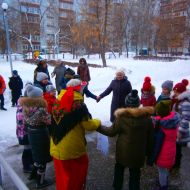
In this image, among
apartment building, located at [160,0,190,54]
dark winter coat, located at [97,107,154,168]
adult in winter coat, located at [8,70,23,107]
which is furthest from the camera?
apartment building, located at [160,0,190,54]

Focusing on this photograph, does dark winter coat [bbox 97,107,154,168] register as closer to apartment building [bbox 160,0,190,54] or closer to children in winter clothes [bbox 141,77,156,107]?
children in winter clothes [bbox 141,77,156,107]

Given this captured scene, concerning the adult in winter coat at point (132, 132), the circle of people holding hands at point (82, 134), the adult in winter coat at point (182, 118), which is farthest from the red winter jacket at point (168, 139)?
the adult in winter coat at point (182, 118)

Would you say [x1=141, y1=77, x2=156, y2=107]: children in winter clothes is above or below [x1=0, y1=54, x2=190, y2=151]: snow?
above

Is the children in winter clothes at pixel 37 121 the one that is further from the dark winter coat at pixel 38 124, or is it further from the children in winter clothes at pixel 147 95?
the children in winter clothes at pixel 147 95

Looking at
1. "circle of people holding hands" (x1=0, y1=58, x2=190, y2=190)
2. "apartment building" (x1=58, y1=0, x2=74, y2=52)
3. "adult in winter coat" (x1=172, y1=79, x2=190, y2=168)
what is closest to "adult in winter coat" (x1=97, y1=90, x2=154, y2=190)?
"circle of people holding hands" (x1=0, y1=58, x2=190, y2=190)

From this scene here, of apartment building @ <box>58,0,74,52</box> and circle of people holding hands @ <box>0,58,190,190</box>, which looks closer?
circle of people holding hands @ <box>0,58,190,190</box>

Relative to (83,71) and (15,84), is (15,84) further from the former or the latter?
(83,71)

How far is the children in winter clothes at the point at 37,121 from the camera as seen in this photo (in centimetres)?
371

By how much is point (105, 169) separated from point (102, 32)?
20.7 metres

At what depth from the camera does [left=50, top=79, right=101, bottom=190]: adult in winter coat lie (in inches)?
125

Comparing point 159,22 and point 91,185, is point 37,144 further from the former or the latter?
point 159,22

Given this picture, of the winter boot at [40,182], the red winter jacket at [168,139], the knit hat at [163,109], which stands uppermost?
the knit hat at [163,109]

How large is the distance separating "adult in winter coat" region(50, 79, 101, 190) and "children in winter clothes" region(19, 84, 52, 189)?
0.40 meters

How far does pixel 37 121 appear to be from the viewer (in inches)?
147
